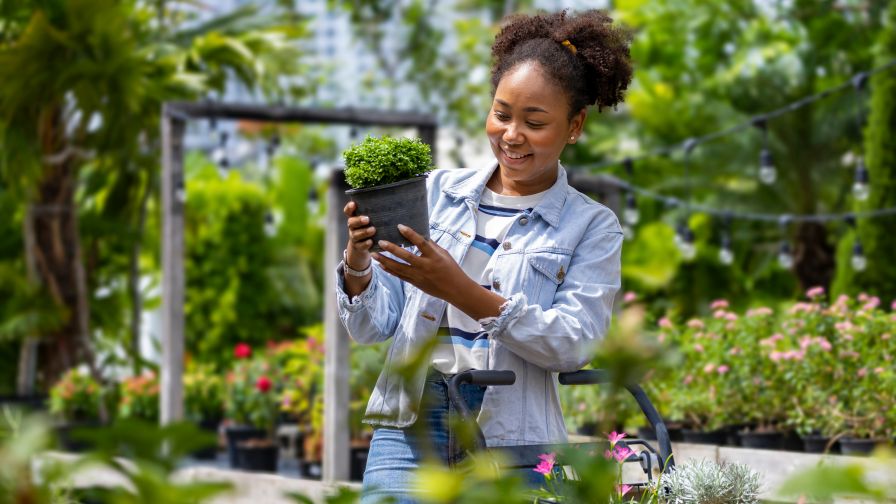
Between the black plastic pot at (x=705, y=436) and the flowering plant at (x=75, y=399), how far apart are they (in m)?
5.39

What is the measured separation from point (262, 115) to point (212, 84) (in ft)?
8.96

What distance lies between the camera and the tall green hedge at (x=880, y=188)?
922 centimetres

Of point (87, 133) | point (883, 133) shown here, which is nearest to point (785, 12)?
point (883, 133)

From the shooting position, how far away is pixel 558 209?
7.55 ft

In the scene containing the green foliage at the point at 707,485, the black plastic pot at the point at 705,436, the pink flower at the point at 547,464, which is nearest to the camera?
the pink flower at the point at 547,464

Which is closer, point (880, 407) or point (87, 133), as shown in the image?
point (880, 407)

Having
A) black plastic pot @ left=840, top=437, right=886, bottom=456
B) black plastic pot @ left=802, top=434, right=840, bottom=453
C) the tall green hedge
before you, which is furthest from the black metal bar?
the tall green hedge

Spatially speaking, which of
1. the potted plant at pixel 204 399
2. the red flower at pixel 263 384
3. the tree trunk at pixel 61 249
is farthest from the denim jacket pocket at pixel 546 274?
the tree trunk at pixel 61 249

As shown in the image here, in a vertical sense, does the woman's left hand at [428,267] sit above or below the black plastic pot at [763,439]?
above

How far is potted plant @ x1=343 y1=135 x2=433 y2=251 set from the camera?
6.82 feet

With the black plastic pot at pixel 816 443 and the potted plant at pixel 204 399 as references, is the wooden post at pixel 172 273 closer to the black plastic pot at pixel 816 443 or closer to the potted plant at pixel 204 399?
the potted plant at pixel 204 399

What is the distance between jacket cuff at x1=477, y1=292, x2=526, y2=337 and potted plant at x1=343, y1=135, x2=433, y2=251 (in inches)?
7.3

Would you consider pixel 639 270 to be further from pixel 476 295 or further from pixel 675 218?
pixel 476 295

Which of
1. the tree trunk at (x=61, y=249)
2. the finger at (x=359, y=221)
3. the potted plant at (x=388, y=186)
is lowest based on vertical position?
the finger at (x=359, y=221)
